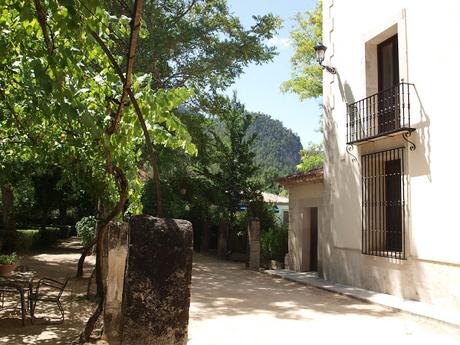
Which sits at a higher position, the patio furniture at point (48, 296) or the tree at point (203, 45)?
the tree at point (203, 45)

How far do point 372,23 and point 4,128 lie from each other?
7689 millimetres

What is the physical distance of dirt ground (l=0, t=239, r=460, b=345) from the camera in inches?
220

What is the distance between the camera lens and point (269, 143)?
83000mm

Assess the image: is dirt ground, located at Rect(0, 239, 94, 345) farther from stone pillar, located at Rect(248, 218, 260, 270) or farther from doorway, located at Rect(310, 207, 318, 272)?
doorway, located at Rect(310, 207, 318, 272)

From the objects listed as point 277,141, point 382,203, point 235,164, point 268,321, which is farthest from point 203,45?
point 277,141

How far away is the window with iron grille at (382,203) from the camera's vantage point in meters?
9.04

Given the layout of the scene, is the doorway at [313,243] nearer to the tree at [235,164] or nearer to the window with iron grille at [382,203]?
the window with iron grille at [382,203]

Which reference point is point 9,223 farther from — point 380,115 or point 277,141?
point 277,141

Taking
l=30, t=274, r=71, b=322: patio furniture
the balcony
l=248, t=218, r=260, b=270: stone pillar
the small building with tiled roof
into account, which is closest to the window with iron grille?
the balcony

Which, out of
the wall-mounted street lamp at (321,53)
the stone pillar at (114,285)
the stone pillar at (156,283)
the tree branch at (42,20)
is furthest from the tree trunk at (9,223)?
the stone pillar at (156,283)

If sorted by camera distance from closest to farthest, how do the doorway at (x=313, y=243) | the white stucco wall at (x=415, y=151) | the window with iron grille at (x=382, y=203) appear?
the white stucco wall at (x=415, y=151)
the window with iron grille at (x=382, y=203)
the doorway at (x=313, y=243)

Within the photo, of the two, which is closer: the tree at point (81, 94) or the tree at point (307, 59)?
the tree at point (81, 94)

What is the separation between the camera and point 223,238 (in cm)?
1877

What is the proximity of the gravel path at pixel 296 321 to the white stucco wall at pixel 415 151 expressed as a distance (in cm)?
96
